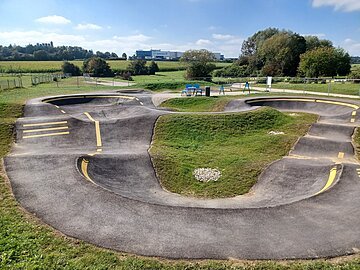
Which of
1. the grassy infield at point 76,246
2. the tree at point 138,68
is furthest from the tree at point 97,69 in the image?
the grassy infield at point 76,246

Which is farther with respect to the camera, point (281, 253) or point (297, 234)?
point (297, 234)

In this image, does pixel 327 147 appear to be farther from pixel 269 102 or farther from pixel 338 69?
pixel 338 69

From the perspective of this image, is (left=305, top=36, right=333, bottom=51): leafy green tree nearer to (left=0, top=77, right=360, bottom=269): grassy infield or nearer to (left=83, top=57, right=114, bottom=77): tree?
(left=83, top=57, right=114, bottom=77): tree

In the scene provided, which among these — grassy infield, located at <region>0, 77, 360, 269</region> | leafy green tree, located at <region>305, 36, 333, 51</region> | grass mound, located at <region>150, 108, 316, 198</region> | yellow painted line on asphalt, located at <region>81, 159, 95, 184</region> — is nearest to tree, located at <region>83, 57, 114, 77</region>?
leafy green tree, located at <region>305, 36, 333, 51</region>

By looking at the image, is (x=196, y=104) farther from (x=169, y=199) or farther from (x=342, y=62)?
(x=342, y=62)

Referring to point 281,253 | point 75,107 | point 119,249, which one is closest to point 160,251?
point 119,249

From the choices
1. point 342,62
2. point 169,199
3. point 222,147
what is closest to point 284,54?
point 342,62
